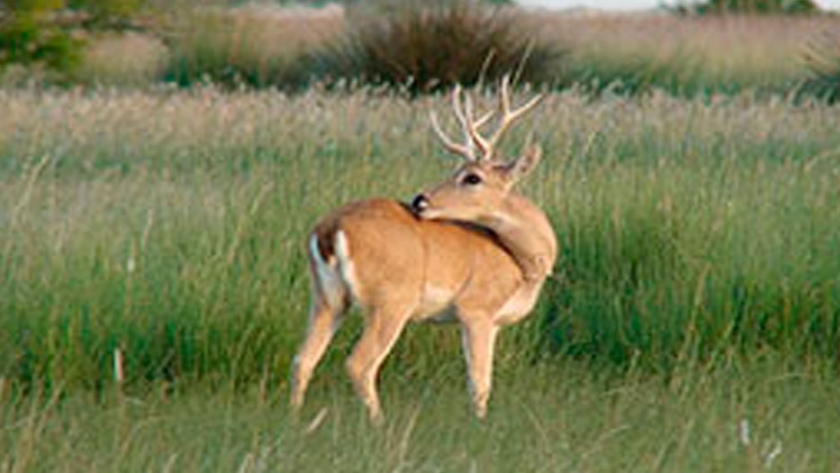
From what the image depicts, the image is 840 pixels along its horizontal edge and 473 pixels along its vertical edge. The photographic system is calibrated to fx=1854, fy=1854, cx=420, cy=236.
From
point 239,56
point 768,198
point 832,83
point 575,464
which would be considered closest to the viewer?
point 575,464

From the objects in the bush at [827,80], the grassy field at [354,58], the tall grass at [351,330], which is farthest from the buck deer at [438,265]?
the grassy field at [354,58]

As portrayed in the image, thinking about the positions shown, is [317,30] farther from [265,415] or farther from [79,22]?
[265,415]

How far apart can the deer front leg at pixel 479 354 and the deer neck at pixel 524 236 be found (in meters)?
0.33

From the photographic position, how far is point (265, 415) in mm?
6172

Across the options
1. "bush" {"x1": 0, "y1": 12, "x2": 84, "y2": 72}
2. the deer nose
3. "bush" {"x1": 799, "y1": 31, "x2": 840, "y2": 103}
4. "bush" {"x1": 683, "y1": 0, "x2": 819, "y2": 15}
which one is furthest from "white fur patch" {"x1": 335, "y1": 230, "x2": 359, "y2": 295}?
"bush" {"x1": 683, "y1": 0, "x2": 819, "y2": 15}

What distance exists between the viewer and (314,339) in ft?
21.4

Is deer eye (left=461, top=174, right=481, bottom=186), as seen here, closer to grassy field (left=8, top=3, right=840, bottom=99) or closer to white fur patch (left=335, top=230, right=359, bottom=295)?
white fur patch (left=335, top=230, right=359, bottom=295)

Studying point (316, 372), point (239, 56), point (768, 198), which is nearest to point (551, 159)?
point (768, 198)

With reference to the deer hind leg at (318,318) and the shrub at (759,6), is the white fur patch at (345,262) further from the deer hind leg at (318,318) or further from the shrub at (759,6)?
the shrub at (759,6)

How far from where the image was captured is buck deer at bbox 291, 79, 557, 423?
20.7 feet

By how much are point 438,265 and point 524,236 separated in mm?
531

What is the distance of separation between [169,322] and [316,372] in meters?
0.61

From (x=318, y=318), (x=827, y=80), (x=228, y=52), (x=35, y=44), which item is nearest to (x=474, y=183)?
(x=318, y=318)

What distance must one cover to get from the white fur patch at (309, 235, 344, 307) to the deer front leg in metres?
0.49
